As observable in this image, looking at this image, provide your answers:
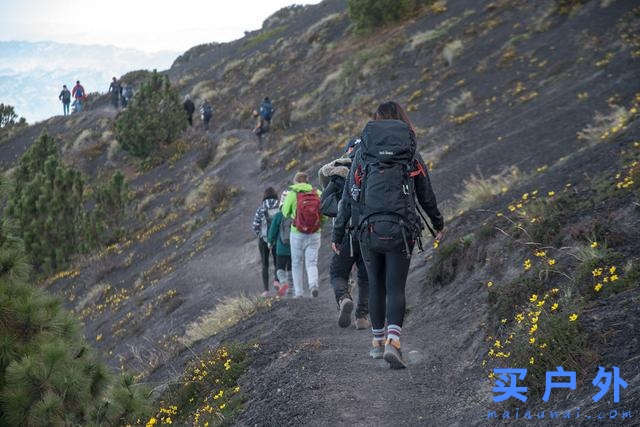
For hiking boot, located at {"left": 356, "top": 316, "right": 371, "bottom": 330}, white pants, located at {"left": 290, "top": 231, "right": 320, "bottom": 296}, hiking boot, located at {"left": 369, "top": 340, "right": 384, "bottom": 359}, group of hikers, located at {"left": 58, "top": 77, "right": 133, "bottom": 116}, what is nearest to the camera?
hiking boot, located at {"left": 369, "top": 340, "right": 384, "bottom": 359}

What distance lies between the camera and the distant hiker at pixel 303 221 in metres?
9.07

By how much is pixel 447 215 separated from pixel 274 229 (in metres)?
3.50

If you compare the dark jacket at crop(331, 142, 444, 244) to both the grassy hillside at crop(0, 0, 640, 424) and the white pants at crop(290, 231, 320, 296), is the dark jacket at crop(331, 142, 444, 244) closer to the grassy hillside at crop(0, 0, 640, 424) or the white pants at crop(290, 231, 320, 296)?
the grassy hillside at crop(0, 0, 640, 424)

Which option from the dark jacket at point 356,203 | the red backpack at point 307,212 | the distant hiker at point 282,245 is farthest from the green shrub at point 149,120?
the dark jacket at point 356,203

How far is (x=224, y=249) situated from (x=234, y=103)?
22.1 metres

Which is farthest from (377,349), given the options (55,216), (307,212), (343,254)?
(55,216)

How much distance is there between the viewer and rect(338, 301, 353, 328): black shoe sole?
692 centimetres

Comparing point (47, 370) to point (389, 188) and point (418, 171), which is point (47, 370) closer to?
point (389, 188)

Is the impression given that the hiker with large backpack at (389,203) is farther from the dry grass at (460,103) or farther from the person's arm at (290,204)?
the dry grass at (460,103)

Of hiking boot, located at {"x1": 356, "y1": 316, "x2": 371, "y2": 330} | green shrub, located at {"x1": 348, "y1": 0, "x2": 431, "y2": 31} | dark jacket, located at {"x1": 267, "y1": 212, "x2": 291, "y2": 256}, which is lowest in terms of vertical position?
hiking boot, located at {"x1": 356, "y1": 316, "x2": 371, "y2": 330}

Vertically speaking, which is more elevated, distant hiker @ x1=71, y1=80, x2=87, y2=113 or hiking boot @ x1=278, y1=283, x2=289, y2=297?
distant hiker @ x1=71, y1=80, x2=87, y2=113

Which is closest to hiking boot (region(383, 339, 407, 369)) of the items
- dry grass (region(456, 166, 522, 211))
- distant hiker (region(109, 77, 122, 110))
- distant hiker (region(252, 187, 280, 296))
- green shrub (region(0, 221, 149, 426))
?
green shrub (region(0, 221, 149, 426))

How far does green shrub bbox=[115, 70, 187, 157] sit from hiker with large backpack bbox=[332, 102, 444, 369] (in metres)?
30.7

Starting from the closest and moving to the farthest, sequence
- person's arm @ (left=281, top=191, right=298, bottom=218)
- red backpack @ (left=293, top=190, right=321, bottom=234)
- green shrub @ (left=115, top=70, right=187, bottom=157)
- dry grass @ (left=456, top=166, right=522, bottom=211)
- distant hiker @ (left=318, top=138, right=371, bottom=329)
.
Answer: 1. distant hiker @ (left=318, top=138, right=371, bottom=329)
2. red backpack @ (left=293, top=190, right=321, bottom=234)
3. person's arm @ (left=281, top=191, right=298, bottom=218)
4. dry grass @ (left=456, top=166, right=522, bottom=211)
5. green shrub @ (left=115, top=70, right=187, bottom=157)
